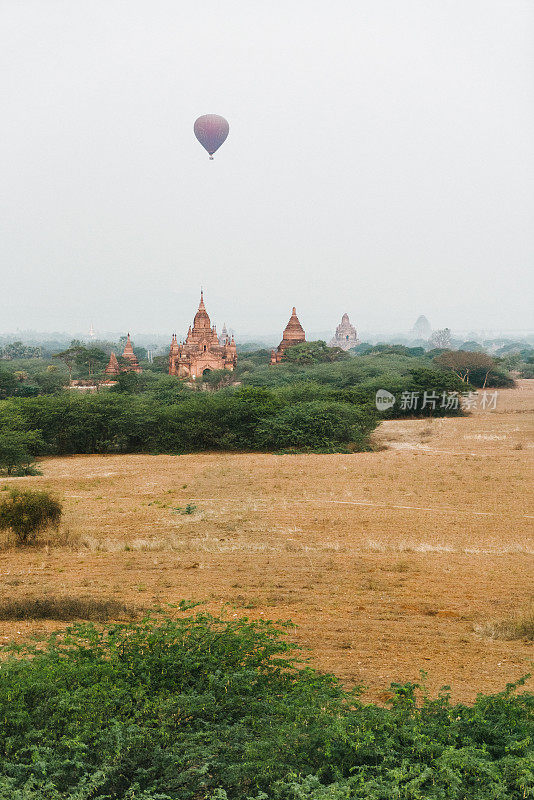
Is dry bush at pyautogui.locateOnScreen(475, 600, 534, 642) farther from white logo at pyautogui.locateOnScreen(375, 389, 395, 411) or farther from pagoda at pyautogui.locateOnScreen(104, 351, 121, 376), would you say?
pagoda at pyautogui.locateOnScreen(104, 351, 121, 376)

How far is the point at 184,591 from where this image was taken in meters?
8.58

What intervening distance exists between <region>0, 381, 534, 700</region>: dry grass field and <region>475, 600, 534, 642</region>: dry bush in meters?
0.05

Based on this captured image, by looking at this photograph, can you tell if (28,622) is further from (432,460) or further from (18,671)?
(432,460)

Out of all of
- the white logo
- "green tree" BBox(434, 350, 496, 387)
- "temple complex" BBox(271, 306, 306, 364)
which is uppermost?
"temple complex" BBox(271, 306, 306, 364)

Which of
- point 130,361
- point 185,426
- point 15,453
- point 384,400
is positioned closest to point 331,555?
point 15,453

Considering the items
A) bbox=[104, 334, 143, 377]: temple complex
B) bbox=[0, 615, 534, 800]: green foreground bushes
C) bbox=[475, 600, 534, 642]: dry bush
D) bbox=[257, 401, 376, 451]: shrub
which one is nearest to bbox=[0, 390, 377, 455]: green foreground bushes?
bbox=[257, 401, 376, 451]: shrub

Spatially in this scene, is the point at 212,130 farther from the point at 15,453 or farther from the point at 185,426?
the point at 15,453

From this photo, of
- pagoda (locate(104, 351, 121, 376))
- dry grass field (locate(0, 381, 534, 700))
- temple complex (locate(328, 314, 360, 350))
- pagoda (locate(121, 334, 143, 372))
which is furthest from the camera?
temple complex (locate(328, 314, 360, 350))

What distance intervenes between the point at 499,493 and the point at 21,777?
13666 mm

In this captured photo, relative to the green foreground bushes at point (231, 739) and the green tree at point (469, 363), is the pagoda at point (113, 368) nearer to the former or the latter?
the green tree at point (469, 363)

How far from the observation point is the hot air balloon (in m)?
40.0

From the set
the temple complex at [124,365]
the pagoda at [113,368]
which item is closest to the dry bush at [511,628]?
the temple complex at [124,365]

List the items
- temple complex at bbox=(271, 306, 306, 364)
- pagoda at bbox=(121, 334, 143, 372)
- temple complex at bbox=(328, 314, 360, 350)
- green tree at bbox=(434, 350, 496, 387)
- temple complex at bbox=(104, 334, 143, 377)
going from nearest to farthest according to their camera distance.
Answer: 1. green tree at bbox=(434, 350, 496, 387)
2. temple complex at bbox=(104, 334, 143, 377)
3. pagoda at bbox=(121, 334, 143, 372)
4. temple complex at bbox=(271, 306, 306, 364)
5. temple complex at bbox=(328, 314, 360, 350)

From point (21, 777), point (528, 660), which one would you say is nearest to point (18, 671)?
point (21, 777)
